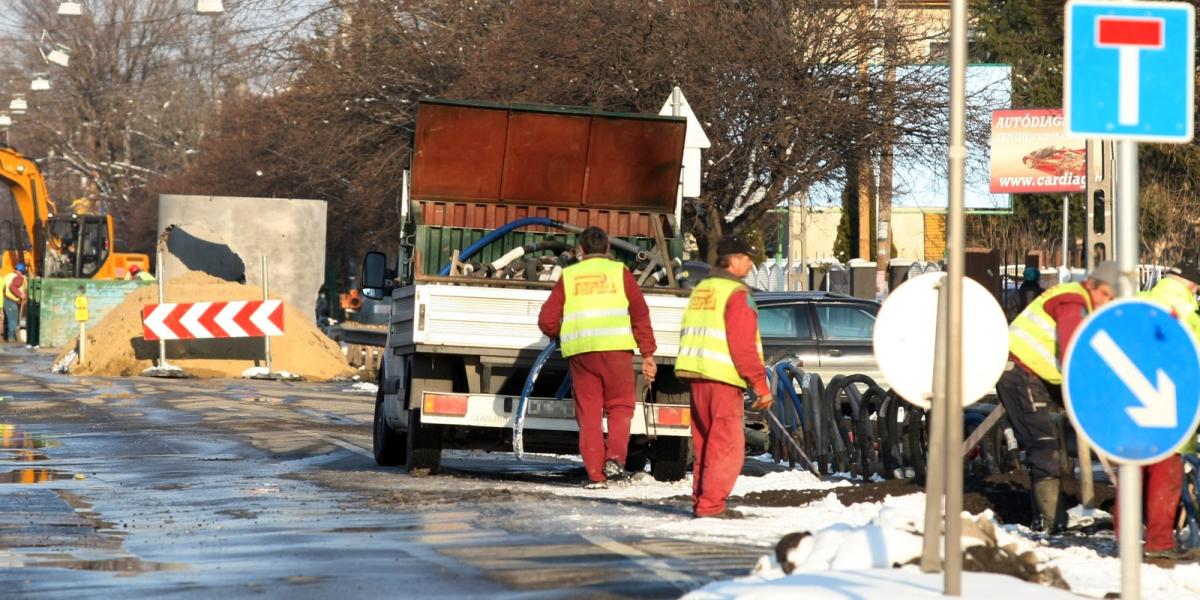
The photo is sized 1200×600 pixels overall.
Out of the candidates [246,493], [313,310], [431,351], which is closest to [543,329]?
[431,351]

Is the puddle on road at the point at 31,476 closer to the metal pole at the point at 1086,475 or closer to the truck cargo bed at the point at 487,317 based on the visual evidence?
the truck cargo bed at the point at 487,317

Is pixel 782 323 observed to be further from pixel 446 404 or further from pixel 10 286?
pixel 10 286

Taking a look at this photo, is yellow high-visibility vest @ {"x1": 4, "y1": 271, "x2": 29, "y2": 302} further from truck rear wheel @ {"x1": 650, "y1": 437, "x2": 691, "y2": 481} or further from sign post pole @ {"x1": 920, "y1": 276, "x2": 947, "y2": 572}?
sign post pole @ {"x1": 920, "y1": 276, "x2": 947, "y2": 572}

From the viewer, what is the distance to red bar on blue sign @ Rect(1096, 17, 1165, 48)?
7.59 meters

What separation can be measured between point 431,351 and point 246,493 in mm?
1484

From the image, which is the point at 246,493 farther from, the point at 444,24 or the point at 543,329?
the point at 444,24

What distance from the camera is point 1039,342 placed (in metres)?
11.5

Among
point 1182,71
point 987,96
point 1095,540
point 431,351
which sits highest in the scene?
point 987,96

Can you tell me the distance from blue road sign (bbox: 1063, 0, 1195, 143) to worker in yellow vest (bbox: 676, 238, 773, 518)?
4360 mm

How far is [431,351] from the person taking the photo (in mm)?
13742

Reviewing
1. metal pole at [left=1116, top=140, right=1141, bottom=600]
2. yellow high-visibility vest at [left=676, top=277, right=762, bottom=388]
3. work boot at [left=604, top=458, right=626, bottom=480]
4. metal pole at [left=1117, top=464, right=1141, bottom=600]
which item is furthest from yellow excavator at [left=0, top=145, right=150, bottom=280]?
metal pole at [left=1117, top=464, right=1141, bottom=600]

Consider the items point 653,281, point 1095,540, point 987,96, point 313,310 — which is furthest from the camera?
point 313,310

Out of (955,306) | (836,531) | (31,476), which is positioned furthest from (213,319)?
(955,306)

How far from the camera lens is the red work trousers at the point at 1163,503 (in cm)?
1052
